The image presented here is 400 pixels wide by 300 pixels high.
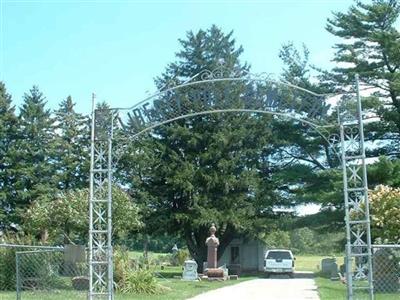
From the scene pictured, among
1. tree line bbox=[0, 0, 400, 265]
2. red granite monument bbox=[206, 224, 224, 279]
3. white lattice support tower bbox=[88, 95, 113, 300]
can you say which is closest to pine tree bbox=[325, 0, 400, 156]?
tree line bbox=[0, 0, 400, 265]

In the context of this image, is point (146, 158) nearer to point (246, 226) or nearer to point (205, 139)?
point (205, 139)

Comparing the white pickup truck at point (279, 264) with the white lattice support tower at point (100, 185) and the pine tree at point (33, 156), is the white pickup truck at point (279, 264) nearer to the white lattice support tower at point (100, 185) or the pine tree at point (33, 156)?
the pine tree at point (33, 156)

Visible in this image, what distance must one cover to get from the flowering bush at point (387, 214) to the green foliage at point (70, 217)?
39.5ft

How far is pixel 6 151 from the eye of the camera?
→ 140 feet

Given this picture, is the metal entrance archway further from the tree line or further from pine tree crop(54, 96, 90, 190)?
pine tree crop(54, 96, 90, 190)

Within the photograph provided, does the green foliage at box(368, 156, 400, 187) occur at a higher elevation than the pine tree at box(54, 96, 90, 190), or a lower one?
lower

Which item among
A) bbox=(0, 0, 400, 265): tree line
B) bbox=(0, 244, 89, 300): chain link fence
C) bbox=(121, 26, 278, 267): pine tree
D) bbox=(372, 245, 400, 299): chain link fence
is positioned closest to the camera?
bbox=(372, 245, 400, 299): chain link fence

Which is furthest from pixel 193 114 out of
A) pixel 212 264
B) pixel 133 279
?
pixel 212 264

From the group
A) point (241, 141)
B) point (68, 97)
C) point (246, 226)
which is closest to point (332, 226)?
point (246, 226)

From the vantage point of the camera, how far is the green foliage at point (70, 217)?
84.1ft

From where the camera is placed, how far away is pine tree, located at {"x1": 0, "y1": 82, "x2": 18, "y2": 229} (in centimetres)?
4119

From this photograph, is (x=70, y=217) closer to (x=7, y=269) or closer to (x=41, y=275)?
(x=7, y=269)

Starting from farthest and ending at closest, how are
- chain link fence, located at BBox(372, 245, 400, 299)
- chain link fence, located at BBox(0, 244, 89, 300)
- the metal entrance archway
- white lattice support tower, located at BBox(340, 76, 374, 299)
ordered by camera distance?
chain link fence, located at BBox(0, 244, 89, 300)
chain link fence, located at BBox(372, 245, 400, 299)
the metal entrance archway
white lattice support tower, located at BBox(340, 76, 374, 299)

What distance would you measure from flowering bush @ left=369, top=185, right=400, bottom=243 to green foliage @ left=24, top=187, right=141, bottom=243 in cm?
1204
